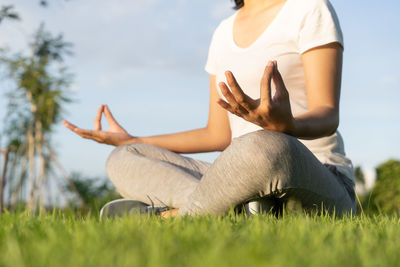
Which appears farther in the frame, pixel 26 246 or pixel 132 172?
pixel 132 172

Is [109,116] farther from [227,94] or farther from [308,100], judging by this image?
[227,94]

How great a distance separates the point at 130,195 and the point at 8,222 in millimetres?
1374

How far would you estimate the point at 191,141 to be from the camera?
3773 millimetres

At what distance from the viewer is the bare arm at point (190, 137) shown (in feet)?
12.3

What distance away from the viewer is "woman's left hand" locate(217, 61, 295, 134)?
6.56 ft

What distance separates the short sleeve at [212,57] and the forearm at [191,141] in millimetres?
527

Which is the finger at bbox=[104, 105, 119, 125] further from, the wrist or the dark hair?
the wrist

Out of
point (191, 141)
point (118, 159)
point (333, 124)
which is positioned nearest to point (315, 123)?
point (333, 124)

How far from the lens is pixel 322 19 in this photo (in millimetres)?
2951

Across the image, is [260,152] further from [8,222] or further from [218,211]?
[8,222]

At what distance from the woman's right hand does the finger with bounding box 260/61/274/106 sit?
6.42 feet

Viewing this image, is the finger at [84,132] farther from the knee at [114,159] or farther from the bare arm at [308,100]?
the bare arm at [308,100]

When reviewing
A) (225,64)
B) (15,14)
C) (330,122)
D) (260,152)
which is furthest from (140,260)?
(15,14)

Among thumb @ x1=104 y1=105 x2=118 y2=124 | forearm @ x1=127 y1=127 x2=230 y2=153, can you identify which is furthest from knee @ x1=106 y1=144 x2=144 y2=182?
thumb @ x1=104 y1=105 x2=118 y2=124
